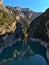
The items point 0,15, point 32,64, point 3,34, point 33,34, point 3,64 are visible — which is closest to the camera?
point 32,64

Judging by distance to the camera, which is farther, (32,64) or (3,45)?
(3,45)

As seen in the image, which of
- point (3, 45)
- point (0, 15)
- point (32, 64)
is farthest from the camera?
point (0, 15)

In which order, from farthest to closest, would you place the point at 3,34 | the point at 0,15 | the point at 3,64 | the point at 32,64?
the point at 0,15 → the point at 3,34 → the point at 3,64 → the point at 32,64

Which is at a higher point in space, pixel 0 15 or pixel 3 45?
pixel 0 15

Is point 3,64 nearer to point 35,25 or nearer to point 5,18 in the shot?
point 5,18

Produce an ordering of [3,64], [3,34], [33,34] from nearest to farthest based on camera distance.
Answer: [3,64], [3,34], [33,34]

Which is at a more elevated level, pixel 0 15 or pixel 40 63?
pixel 0 15

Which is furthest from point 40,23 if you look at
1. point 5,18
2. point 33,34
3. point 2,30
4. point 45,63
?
point 45,63

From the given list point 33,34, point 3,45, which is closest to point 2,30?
point 3,45

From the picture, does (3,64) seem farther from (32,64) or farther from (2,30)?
(2,30)
